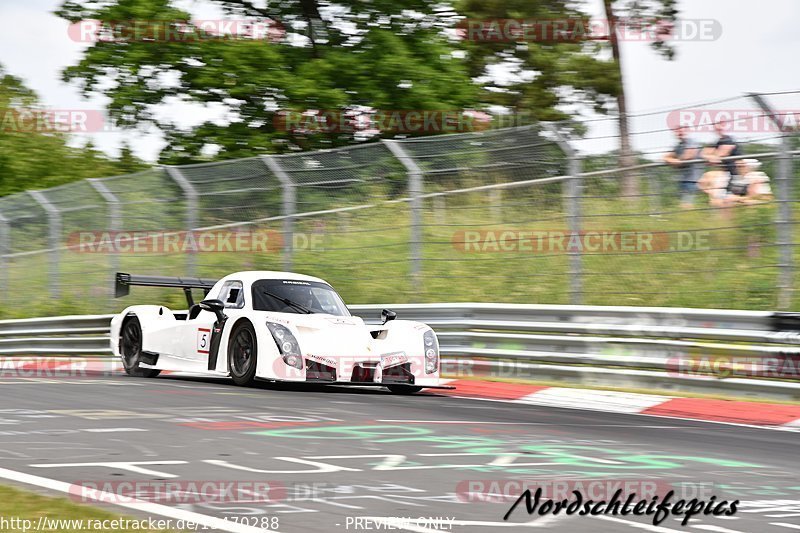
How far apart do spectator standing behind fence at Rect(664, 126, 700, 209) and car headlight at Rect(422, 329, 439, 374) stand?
295 centimetres

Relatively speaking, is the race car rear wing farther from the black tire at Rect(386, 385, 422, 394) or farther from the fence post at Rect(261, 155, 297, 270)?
the black tire at Rect(386, 385, 422, 394)

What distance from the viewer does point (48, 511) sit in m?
4.69

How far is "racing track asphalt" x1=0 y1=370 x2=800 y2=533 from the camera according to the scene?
16.3 ft

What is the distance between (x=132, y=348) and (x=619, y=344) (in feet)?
19.2

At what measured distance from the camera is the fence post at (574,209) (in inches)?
502

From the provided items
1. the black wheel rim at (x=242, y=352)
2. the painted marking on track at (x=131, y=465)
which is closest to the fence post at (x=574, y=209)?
the black wheel rim at (x=242, y=352)

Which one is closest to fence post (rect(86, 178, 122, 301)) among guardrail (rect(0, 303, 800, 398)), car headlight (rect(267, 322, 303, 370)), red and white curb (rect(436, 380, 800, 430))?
guardrail (rect(0, 303, 800, 398))

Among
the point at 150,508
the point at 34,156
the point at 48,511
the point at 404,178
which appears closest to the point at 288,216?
the point at 404,178

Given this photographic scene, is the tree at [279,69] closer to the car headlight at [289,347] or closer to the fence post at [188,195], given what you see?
the fence post at [188,195]

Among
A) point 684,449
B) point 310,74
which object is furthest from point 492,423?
point 310,74

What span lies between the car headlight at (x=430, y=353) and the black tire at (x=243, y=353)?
5.54 feet

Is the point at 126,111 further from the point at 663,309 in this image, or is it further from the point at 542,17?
the point at 663,309

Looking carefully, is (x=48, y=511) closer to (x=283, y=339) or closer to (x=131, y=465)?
(x=131, y=465)

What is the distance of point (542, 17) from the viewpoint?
3188 centimetres
